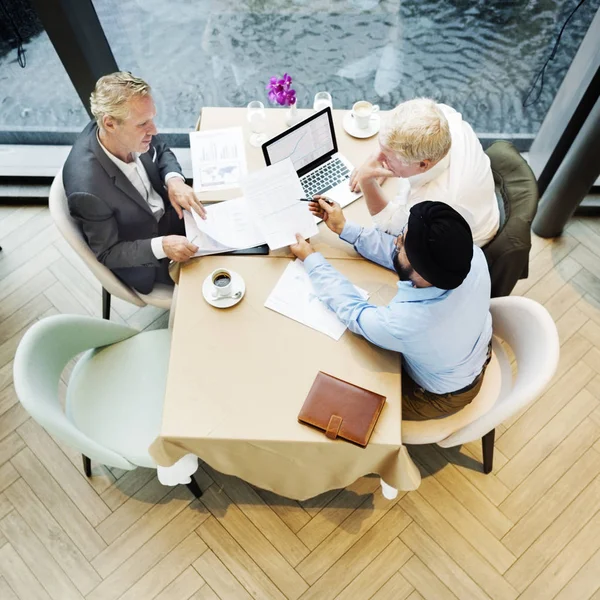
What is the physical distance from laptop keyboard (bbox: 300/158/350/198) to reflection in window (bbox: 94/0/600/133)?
1.50 m

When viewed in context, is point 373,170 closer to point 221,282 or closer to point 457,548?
point 221,282

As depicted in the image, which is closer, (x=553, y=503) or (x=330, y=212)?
(x=330, y=212)

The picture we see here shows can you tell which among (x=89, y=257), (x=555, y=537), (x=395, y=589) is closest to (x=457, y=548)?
(x=395, y=589)

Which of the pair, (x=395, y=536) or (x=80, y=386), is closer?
(x=80, y=386)

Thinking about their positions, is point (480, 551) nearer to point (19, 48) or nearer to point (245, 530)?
point (245, 530)

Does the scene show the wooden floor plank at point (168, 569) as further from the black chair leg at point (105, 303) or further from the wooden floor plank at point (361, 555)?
the black chair leg at point (105, 303)

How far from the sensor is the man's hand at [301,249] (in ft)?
6.46

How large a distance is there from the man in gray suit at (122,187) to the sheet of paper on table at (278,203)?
21 centimetres

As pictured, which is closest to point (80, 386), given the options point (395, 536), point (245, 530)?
point (245, 530)

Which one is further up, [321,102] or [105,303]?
[321,102]

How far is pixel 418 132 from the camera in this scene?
1819 mm

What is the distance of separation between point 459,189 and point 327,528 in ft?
4.91

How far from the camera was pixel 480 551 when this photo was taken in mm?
2316

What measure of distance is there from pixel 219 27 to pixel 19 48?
3.99ft
